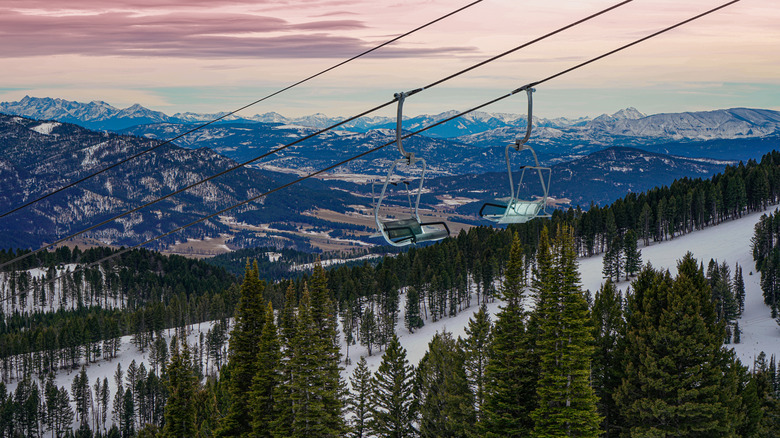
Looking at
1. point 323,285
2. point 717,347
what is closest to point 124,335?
point 323,285

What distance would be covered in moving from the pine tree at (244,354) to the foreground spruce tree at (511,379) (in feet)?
48.4

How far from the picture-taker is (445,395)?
148 ft

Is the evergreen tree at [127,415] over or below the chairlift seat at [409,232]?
below

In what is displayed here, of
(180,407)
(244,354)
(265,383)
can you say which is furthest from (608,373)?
(180,407)

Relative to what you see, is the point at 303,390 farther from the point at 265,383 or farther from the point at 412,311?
the point at 412,311

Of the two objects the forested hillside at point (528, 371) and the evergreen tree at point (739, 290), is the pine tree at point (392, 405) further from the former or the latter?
the evergreen tree at point (739, 290)

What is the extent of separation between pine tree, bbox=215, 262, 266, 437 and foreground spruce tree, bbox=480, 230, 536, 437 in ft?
48.4

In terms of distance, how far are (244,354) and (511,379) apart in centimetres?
1698

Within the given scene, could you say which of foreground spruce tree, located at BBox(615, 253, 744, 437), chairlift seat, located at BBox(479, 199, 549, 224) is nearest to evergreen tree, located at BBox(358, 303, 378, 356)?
foreground spruce tree, located at BBox(615, 253, 744, 437)

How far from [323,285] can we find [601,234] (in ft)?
385

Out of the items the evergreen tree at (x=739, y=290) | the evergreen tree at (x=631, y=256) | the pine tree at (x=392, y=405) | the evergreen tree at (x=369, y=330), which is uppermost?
the pine tree at (x=392, y=405)

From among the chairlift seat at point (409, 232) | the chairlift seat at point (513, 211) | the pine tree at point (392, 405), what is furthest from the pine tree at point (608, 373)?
the chairlift seat at point (409, 232)

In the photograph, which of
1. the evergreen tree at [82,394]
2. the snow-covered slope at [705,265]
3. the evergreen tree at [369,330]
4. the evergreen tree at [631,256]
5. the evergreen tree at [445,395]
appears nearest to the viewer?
the evergreen tree at [445,395]

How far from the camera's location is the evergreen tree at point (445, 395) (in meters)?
44.2
